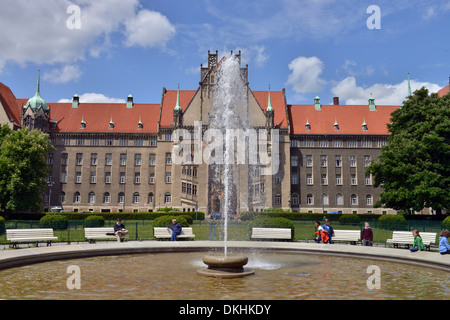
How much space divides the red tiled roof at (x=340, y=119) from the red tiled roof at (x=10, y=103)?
167ft

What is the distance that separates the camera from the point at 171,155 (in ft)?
214

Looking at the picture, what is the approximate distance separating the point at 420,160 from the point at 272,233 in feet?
70.5

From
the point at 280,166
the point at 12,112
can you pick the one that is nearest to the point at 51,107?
the point at 12,112

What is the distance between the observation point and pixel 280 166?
6488 centimetres

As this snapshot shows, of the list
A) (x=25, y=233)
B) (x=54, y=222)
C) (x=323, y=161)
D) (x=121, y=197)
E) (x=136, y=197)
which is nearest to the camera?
(x=25, y=233)

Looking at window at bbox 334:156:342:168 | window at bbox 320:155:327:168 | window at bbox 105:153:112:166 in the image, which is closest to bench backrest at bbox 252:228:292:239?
window at bbox 320:155:327:168

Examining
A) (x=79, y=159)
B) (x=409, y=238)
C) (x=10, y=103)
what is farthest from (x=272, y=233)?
(x=10, y=103)

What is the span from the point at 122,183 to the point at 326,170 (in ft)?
123

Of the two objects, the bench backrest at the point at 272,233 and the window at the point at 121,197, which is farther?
the window at the point at 121,197

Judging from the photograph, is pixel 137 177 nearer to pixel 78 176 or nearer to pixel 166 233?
pixel 78 176

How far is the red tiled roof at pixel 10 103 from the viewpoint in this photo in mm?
65250

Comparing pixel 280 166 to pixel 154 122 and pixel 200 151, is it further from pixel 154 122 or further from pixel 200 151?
pixel 154 122

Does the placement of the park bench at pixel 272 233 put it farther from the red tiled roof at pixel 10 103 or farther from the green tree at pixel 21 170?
the red tiled roof at pixel 10 103

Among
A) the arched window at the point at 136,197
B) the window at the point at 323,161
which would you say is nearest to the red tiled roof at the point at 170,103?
the arched window at the point at 136,197
